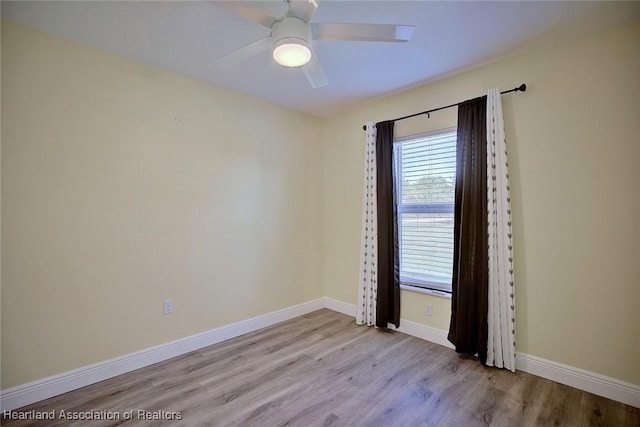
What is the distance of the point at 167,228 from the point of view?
253 cm

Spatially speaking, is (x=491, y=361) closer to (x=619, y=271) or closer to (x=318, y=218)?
(x=619, y=271)

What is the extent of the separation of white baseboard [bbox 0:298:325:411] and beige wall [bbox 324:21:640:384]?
2469 millimetres

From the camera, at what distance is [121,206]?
2289mm

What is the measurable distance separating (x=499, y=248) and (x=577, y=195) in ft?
2.02

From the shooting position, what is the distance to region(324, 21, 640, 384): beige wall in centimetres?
190

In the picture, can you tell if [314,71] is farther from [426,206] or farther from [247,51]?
[426,206]

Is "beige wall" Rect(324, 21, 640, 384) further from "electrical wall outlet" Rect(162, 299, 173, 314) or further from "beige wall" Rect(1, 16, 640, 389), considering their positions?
"electrical wall outlet" Rect(162, 299, 173, 314)

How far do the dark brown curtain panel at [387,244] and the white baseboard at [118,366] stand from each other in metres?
1.20

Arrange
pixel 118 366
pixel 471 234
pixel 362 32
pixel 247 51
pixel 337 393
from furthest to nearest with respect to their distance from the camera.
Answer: pixel 471 234, pixel 118 366, pixel 337 393, pixel 247 51, pixel 362 32

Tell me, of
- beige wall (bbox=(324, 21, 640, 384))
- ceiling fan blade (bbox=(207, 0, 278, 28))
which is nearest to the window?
beige wall (bbox=(324, 21, 640, 384))

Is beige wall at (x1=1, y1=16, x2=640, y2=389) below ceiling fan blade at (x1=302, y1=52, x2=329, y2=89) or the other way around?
below

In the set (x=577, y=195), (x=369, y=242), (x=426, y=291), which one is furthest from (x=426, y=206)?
(x=577, y=195)

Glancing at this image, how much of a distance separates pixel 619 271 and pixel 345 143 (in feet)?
8.76

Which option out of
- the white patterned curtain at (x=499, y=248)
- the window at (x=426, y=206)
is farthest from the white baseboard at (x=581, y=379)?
the window at (x=426, y=206)
